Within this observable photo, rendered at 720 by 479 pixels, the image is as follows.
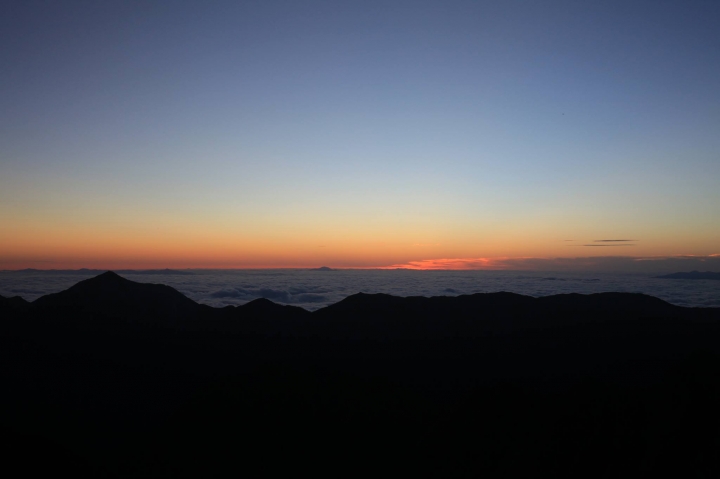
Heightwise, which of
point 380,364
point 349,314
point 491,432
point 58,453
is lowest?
point 58,453

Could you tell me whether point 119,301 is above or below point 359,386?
above

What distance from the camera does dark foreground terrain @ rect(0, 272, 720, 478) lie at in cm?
1305

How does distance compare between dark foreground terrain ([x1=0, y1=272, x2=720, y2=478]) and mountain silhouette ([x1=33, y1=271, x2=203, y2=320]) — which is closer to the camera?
dark foreground terrain ([x1=0, y1=272, x2=720, y2=478])

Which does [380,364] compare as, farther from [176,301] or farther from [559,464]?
[176,301]

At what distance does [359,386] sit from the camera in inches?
640

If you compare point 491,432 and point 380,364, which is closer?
point 491,432

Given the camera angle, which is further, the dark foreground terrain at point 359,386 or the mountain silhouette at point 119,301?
the mountain silhouette at point 119,301

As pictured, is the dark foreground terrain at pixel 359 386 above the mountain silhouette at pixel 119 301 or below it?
below

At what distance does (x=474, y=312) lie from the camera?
2080 cm

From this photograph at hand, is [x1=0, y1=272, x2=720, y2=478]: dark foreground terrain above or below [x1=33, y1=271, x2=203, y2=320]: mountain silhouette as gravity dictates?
below

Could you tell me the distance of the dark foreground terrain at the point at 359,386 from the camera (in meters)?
13.0

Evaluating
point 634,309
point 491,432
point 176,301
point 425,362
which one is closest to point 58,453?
point 176,301

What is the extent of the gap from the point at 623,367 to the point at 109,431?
2055 centimetres

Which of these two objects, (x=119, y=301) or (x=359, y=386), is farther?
(x=119, y=301)
